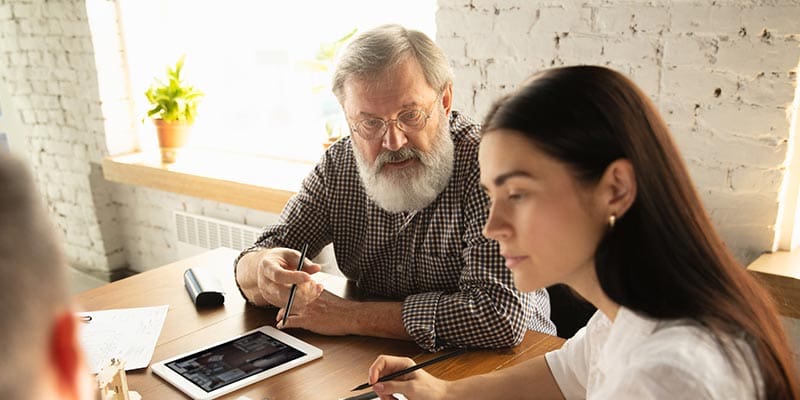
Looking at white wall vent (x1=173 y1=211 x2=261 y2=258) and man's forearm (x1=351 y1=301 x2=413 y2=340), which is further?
white wall vent (x1=173 y1=211 x2=261 y2=258)

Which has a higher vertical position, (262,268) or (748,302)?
(748,302)

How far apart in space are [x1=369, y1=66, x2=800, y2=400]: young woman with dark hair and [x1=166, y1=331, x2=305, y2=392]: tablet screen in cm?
67

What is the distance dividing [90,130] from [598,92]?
12.3ft

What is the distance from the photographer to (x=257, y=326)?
1.70 metres

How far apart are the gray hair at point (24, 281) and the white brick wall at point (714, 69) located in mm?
1952

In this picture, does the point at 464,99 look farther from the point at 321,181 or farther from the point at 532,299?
the point at 532,299

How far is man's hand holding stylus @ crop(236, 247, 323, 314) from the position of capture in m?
1.67

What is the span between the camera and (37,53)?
13.6 feet

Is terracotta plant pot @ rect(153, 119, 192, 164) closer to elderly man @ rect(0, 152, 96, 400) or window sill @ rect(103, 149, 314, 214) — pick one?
window sill @ rect(103, 149, 314, 214)

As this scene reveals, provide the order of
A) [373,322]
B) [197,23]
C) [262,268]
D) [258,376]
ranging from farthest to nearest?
1. [197,23]
2. [262,268]
3. [373,322]
4. [258,376]

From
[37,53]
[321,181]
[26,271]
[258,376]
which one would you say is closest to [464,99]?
[321,181]

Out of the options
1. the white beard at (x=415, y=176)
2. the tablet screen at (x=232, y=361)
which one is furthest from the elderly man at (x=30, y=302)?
the white beard at (x=415, y=176)

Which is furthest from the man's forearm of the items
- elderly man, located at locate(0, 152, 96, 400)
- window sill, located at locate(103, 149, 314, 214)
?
window sill, located at locate(103, 149, 314, 214)

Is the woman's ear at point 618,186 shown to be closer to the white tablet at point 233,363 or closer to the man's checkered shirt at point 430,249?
the man's checkered shirt at point 430,249
